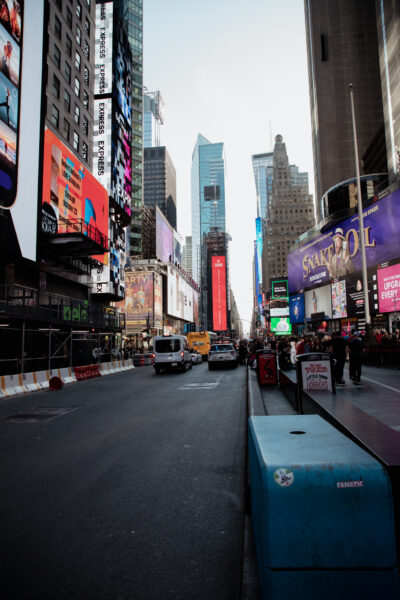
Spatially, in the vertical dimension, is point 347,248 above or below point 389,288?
above

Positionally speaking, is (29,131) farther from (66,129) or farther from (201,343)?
(201,343)

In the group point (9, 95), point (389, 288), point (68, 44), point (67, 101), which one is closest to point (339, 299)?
point (389, 288)

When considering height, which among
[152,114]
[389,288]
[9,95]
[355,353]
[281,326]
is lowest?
[355,353]

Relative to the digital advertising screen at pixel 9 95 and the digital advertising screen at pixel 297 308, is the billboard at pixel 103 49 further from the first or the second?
the digital advertising screen at pixel 297 308

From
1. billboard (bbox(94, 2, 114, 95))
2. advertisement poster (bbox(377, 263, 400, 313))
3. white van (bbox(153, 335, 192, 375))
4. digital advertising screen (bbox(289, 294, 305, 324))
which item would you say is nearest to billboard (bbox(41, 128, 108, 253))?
white van (bbox(153, 335, 192, 375))

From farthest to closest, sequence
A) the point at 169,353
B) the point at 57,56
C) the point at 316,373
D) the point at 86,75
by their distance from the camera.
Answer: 1. the point at 86,75
2. the point at 57,56
3. the point at 169,353
4. the point at 316,373

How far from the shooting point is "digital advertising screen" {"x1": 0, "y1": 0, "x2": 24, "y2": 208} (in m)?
19.6

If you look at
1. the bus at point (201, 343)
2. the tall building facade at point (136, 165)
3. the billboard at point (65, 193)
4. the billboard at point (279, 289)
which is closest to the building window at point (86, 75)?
the billboard at point (65, 193)

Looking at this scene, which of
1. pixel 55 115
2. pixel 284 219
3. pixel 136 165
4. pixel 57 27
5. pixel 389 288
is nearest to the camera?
pixel 55 115

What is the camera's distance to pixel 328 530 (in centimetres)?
196

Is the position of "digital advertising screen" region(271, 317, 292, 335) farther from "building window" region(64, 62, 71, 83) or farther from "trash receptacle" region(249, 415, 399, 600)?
"trash receptacle" region(249, 415, 399, 600)

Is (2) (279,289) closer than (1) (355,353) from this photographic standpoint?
No

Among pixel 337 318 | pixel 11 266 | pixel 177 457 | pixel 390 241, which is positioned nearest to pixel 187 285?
pixel 337 318

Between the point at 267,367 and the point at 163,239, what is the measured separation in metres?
81.9
